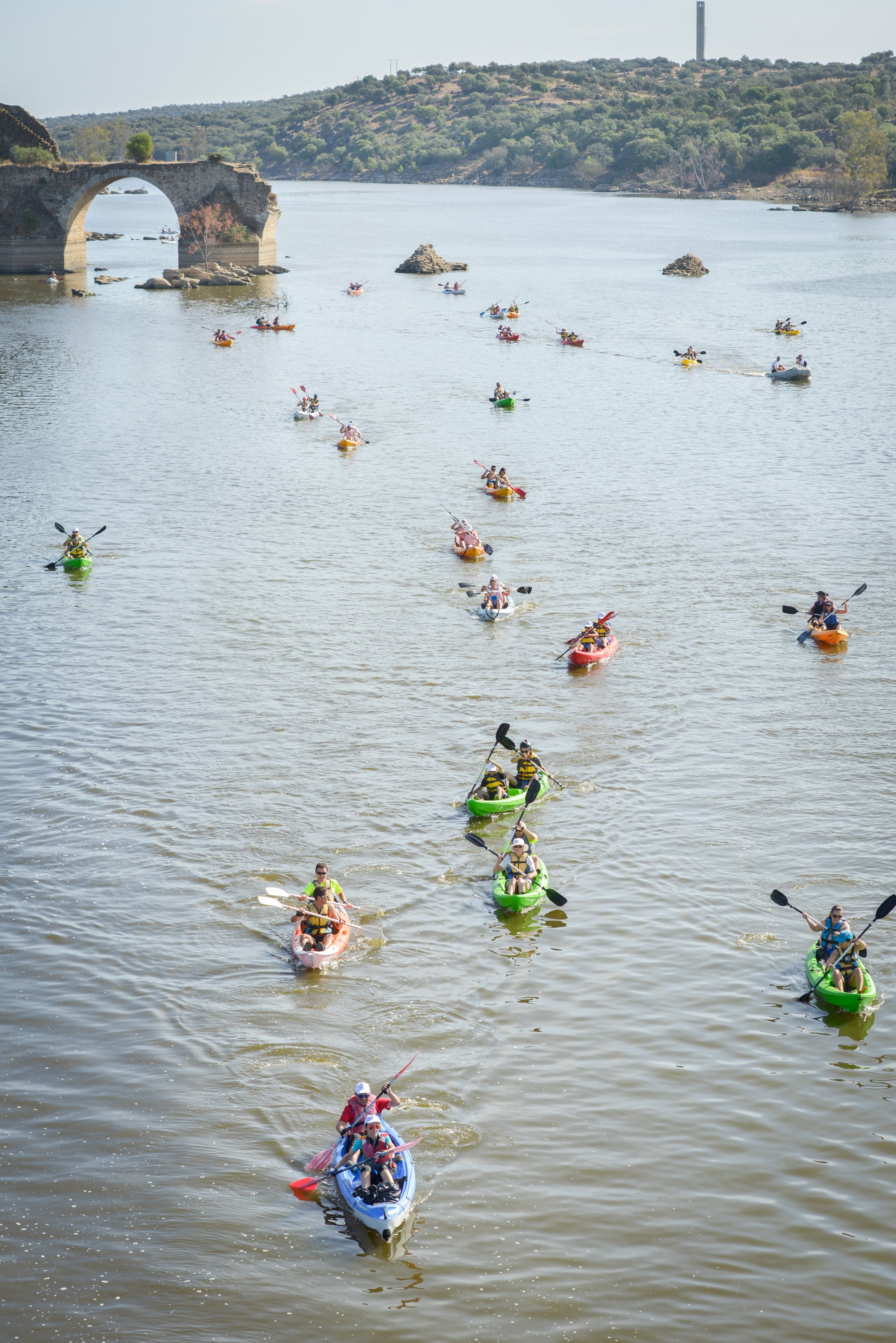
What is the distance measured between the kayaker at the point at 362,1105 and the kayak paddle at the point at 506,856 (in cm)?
609

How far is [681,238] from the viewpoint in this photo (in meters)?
156

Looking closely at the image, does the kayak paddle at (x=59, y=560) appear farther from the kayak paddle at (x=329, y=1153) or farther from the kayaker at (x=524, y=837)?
the kayak paddle at (x=329, y=1153)

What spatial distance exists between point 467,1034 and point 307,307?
91.4 metres

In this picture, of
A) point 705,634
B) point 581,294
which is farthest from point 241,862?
point 581,294

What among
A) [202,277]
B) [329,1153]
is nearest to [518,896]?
[329,1153]

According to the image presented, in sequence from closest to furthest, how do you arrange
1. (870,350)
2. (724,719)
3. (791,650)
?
(724,719) → (791,650) → (870,350)

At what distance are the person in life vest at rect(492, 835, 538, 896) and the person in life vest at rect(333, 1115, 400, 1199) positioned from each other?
683 cm

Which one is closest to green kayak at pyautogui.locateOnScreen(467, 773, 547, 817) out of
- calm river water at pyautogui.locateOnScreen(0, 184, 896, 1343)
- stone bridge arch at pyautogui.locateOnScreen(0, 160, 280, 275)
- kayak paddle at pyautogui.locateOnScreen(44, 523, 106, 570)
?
calm river water at pyautogui.locateOnScreen(0, 184, 896, 1343)

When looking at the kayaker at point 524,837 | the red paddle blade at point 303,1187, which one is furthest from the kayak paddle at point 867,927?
the red paddle blade at point 303,1187

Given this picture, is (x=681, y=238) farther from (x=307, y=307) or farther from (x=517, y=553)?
(x=517, y=553)

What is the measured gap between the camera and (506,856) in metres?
22.3

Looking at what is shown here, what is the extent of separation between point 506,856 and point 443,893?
140cm

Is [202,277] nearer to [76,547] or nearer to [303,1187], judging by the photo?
[76,547]

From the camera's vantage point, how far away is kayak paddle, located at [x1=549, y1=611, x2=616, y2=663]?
32.8 meters
